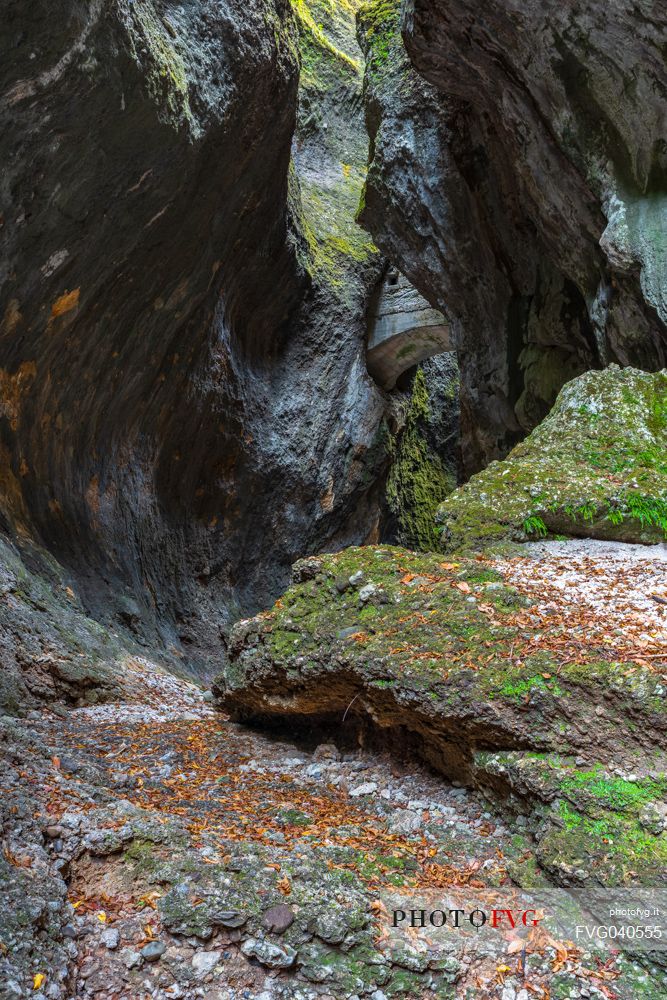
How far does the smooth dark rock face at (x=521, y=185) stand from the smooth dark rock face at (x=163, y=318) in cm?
209

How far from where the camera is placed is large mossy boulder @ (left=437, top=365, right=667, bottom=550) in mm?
5012

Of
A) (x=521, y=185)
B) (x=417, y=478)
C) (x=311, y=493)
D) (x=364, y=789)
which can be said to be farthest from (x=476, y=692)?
(x=417, y=478)

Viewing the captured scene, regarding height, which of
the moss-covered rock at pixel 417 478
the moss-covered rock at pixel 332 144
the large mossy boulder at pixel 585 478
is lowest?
the large mossy boulder at pixel 585 478

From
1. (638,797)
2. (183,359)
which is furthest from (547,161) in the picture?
(638,797)

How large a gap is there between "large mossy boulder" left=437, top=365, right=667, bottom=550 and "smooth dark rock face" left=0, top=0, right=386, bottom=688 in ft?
14.3

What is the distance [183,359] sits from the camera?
33.1 feet

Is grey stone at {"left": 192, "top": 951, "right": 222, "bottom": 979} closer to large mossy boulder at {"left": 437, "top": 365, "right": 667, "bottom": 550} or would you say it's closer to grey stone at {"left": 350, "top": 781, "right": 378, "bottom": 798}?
grey stone at {"left": 350, "top": 781, "right": 378, "bottom": 798}

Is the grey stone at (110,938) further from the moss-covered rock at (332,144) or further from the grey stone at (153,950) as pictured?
the moss-covered rock at (332,144)

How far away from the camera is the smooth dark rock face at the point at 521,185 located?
7.01 m

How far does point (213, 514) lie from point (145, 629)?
11.6 ft

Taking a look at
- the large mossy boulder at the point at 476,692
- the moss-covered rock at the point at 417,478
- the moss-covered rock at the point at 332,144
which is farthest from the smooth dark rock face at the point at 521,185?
the large mossy boulder at the point at 476,692

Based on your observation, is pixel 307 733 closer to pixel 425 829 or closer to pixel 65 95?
pixel 425 829

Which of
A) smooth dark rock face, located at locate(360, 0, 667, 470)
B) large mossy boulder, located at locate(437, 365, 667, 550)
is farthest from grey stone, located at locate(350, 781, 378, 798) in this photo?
smooth dark rock face, located at locate(360, 0, 667, 470)

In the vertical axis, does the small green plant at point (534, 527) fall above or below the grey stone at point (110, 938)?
above
